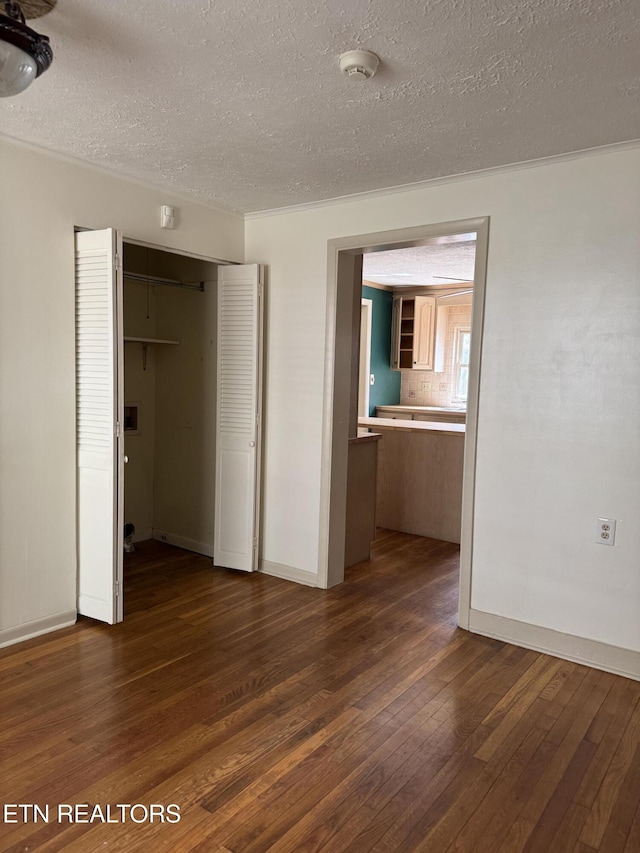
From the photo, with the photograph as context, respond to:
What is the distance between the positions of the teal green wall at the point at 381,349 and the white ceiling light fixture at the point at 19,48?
18.9 ft

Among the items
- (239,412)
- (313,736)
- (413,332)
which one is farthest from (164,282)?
(413,332)

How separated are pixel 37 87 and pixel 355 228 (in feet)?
6.17

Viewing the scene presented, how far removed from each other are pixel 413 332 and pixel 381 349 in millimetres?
448

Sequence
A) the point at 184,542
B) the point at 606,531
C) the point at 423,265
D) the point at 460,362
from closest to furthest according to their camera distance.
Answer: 1. the point at 606,531
2. the point at 184,542
3. the point at 423,265
4. the point at 460,362

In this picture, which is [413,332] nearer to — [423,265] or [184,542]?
[423,265]

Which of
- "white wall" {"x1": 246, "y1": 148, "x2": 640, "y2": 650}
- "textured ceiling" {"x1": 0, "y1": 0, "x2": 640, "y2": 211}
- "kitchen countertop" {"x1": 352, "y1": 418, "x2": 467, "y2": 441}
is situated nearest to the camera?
"textured ceiling" {"x1": 0, "y1": 0, "x2": 640, "y2": 211}

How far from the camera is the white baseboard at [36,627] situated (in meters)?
3.00

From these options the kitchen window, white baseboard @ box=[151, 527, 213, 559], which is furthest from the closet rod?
the kitchen window

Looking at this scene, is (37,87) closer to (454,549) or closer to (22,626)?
(22,626)

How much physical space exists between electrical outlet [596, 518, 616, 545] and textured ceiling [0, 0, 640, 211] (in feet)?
5.58

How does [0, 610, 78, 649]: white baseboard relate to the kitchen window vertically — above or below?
below

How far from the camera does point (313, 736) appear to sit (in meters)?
2.32

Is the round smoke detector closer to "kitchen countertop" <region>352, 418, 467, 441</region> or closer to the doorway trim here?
the doorway trim

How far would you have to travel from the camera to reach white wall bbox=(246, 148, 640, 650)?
110 inches
